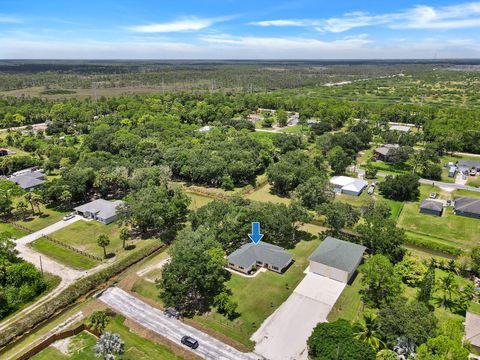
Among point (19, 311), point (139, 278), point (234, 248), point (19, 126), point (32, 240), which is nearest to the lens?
point (19, 311)

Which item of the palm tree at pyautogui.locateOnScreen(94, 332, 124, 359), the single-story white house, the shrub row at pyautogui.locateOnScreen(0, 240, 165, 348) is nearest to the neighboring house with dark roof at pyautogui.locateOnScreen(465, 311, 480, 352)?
the palm tree at pyautogui.locateOnScreen(94, 332, 124, 359)

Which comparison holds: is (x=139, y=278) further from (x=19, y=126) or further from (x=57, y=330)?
(x=19, y=126)

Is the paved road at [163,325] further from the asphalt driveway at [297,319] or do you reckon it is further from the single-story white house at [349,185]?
the single-story white house at [349,185]

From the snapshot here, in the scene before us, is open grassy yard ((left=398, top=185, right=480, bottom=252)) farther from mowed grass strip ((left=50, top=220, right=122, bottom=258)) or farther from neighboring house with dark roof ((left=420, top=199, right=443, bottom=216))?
mowed grass strip ((left=50, top=220, right=122, bottom=258))

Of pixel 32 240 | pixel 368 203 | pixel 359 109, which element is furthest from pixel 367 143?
pixel 32 240

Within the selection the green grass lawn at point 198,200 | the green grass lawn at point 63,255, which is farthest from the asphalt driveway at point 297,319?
the green grass lawn at point 198,200

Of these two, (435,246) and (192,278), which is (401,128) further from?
(192,278)
